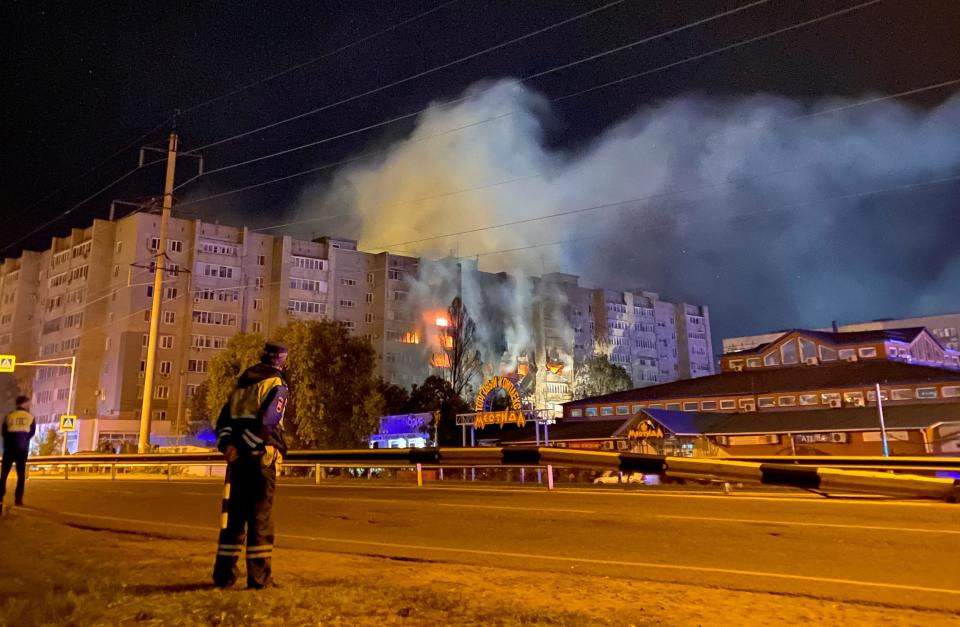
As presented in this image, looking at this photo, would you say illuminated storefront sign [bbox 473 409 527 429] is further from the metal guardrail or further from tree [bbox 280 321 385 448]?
the metal guardrail

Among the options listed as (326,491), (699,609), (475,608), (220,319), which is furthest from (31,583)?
(220,319)

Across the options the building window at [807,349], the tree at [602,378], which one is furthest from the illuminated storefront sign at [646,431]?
the tree at [602,378]

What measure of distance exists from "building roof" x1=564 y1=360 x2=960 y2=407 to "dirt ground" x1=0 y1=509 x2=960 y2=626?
129 ft

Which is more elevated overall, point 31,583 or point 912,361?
point 912,361

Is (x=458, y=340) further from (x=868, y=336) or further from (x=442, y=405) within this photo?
(x=868, y=336)

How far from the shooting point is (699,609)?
213 inches

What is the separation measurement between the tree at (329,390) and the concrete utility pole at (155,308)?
53.2ft

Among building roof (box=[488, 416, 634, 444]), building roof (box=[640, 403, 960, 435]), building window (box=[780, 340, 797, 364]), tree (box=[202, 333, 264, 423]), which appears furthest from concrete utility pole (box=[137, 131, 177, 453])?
building window (box=[780, 340, 797, 364])

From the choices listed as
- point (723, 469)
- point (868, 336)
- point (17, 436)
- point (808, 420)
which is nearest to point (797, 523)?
point (723, 469)

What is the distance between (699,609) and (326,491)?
13.5 metres

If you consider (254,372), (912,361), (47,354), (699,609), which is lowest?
(699,609)

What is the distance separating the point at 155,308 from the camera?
33594 mm

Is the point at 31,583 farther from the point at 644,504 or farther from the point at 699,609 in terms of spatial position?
the point at 644,504

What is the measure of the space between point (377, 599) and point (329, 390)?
47075 millimetres
